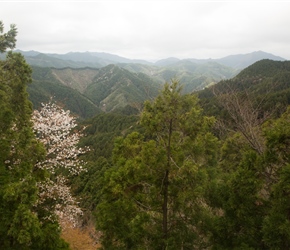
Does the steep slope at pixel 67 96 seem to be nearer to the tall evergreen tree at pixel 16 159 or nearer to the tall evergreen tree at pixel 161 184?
the tall evergreen tree at pixel 16 159

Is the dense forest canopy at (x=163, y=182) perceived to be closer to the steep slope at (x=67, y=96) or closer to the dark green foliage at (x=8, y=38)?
the dark green foliage at (x=8, y=38)

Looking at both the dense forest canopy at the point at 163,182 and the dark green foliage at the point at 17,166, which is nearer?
the dark green foliage at the point at 17,166

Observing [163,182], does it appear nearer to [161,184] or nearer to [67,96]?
[161,184]

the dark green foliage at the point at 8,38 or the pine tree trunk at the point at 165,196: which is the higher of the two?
the dark green foliage at the point at 8,38

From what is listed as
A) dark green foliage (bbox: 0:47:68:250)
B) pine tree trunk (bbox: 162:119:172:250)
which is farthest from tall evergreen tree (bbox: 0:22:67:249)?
pine tree trunk (bbox: 162:119:172:250)

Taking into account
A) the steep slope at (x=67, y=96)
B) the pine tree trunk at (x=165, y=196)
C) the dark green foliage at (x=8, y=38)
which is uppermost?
the dark green foliage at (x=8, y=38)

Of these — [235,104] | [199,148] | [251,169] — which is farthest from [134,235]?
[235,104]

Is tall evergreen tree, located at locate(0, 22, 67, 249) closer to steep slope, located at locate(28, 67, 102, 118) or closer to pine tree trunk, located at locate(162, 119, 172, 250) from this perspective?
pine tree trunk, located at locate(162, 119, 172, 250)

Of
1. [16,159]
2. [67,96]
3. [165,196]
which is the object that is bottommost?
[67,96]

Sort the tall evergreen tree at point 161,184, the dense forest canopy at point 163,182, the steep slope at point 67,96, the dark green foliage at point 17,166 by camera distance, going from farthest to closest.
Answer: the steep slope at point 67,96
the tall evergreen tree at point 161,184
the dense forest canopy at point 163,182
the dark green foliage at point 17,166

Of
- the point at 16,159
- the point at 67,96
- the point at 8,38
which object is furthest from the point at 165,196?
the point at 67,96

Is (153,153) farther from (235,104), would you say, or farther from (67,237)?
(67,237)

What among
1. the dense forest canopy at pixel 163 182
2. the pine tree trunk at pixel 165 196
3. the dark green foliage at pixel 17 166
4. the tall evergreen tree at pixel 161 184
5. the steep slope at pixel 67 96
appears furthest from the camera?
the steep slope at pixel 67 96

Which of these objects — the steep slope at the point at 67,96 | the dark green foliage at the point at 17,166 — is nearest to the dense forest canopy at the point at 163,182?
the dark green foliage at the point at 17,166
